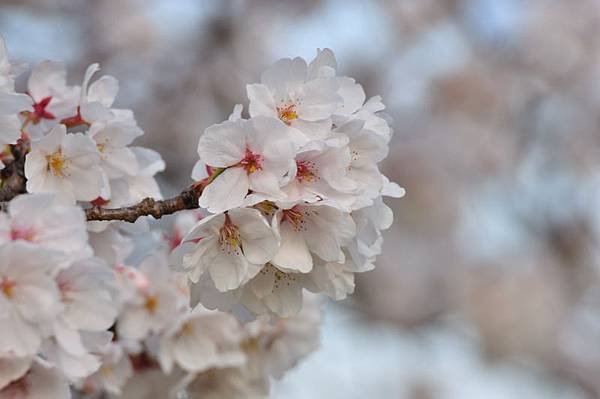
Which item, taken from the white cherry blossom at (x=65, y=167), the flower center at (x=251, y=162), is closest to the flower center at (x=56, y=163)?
the white cherry blossom at (x=65, y=167)

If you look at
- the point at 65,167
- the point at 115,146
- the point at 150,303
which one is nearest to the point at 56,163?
the point at 65,167

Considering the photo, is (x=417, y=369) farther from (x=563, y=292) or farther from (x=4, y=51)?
(x=4, y=51)

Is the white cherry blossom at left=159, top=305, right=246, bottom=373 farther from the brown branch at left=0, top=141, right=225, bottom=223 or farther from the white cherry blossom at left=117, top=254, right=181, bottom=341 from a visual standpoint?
the brown branch at left=0, top=141, right=225, bottom=223

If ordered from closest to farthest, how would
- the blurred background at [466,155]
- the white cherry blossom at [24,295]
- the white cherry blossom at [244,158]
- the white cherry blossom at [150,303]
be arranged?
the white cherry blossom at [24,295], the white cherry blossom at [244,158], the white cherry blossom at [150,303], the blurred background at [466,155]

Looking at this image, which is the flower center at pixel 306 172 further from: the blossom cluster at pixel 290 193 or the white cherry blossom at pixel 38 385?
the white cherry blossom at pixel 38 385

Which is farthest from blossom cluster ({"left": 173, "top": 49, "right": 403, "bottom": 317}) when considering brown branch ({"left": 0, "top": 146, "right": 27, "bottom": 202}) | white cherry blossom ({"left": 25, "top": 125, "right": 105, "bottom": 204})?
brown branch ({"left": 0, "top": 146, "right": 27, "bottom": 202})

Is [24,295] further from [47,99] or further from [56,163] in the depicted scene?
[47,99]
